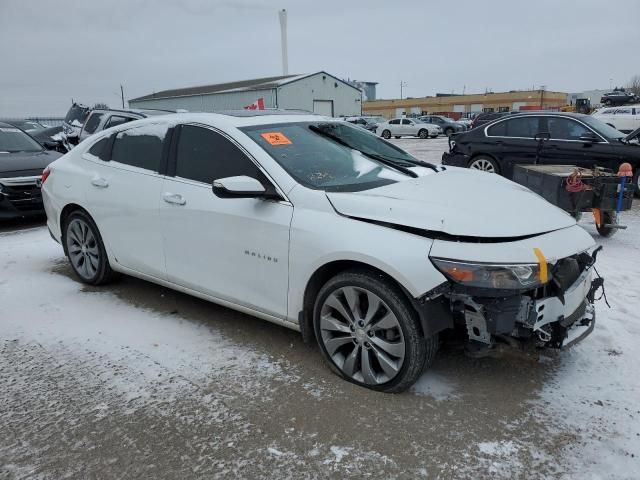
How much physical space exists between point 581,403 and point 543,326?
1.65 ft

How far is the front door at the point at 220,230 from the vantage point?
334 centimetres

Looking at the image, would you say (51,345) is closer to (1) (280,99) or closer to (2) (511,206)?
(2) (511,206)

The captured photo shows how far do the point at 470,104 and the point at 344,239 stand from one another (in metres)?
76.2

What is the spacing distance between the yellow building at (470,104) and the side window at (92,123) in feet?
194

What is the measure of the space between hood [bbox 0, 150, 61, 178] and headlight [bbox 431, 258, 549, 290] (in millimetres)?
6961

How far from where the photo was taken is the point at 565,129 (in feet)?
Result: 29.8

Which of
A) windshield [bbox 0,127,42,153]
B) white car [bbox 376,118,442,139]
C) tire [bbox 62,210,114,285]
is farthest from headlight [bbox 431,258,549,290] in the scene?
white car [bbox 376,118,442,139]

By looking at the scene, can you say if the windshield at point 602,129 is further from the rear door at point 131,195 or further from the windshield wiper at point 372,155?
the rear door at point 131,195

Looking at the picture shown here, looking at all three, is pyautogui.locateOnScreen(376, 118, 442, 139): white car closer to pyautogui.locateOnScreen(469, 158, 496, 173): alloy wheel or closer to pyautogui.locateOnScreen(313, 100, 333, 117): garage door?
pyautogui.locateOnScreen(313, 100, 333, 117): garage door

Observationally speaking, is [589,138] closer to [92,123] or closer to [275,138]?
[275,138]

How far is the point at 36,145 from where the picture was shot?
9.15 m

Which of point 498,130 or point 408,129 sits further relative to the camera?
point 408,129

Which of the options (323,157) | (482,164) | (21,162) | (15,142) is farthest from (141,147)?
(482,164)

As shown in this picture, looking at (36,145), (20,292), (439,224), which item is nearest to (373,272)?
(439,224)
